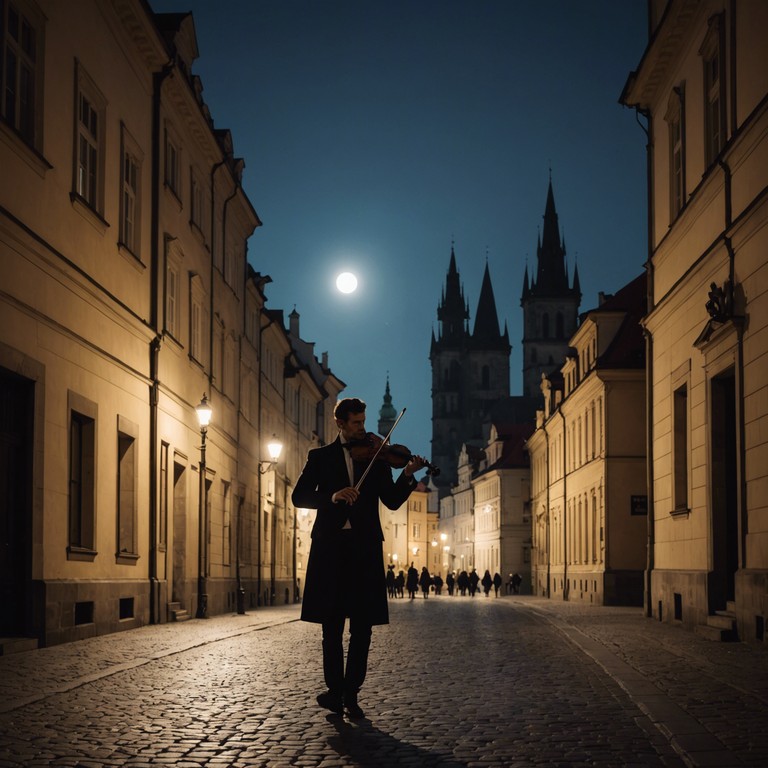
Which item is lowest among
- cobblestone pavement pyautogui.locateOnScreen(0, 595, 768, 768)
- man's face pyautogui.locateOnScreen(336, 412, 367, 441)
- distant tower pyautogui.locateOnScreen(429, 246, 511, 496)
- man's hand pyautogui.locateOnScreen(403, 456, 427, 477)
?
cobblestone pavement pyautogui.locateOnScreen(0, 595, 768, 768)

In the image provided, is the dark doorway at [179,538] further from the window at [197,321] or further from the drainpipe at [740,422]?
the drainpipe at [740,422]

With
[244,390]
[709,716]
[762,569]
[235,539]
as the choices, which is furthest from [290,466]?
[709,716]

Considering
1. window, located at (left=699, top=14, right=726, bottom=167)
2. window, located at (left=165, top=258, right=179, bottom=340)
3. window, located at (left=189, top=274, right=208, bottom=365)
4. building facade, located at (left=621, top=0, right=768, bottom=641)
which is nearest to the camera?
building facade, located at (left=621, top=0, right=768, bottom=641)

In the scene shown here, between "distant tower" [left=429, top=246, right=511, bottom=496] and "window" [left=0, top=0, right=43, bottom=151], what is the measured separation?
156086 millimetres

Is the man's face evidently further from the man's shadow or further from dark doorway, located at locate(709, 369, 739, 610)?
dark doorway, located at locate(709, 369, 739, 610)

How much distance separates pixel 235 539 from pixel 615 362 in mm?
15888

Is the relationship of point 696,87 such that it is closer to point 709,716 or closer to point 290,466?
point 709,716

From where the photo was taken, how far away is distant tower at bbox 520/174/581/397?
15000cm

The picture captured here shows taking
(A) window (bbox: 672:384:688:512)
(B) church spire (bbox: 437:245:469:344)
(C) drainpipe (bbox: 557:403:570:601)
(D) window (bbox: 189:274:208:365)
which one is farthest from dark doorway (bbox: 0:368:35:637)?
(B) church spire (bbox: 437:245:469:344)

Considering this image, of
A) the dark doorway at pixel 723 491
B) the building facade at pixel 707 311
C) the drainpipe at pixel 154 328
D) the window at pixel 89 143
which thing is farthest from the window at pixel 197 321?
the dark doorway at pixel 723 491

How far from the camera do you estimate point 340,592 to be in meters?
9.29

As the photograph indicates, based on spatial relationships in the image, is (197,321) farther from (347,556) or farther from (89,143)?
(347,556)

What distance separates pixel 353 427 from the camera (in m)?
9.44

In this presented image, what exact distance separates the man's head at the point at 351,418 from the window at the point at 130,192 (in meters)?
13.7
